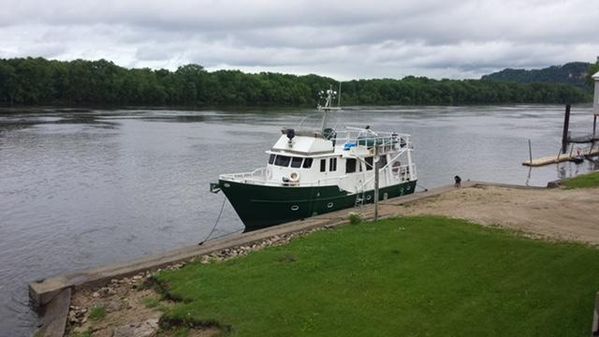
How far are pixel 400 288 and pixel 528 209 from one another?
42.1ft

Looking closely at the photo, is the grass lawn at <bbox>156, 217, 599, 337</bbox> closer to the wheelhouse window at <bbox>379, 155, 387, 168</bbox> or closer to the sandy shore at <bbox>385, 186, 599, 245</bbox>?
the sandy shore at <bbox>385, 186, 599, 245</bbox>

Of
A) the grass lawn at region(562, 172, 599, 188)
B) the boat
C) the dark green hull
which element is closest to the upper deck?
the boat

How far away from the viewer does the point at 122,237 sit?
96.3ft

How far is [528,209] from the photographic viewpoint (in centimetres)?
2497

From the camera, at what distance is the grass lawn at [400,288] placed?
1216 cm

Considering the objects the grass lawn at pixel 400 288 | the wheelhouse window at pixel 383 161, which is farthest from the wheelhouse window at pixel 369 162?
the grass lawn at pixel 400 288

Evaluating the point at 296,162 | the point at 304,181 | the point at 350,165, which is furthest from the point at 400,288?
the point at 350,165

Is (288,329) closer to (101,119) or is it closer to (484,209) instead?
(484,209)

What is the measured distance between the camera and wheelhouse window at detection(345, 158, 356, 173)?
31.0 meters

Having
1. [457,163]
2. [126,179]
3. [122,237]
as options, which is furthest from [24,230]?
[457,163]

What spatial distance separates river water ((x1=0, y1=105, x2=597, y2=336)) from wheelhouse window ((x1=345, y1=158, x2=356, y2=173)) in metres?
6.50

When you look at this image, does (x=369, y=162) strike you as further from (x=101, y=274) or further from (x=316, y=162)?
(x=101, y=274)

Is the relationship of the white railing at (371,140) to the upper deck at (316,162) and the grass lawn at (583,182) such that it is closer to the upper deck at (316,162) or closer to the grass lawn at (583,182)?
the upper deck at (316,162)

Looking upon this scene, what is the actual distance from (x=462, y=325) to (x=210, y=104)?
14509 centimetres
